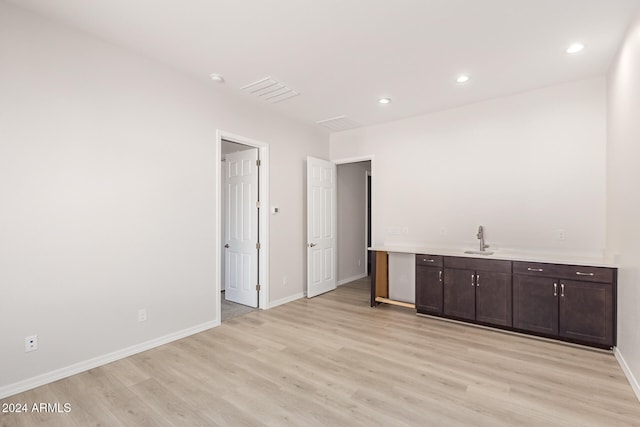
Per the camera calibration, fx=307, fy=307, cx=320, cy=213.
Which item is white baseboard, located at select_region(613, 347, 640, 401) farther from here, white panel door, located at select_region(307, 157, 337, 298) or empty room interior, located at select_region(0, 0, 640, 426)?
white panel door, located at select_region(307, 157, 337, 298)

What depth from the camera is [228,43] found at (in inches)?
109

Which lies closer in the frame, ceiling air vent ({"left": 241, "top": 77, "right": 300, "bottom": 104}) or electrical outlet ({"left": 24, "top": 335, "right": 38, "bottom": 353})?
electrical outlet ({"left": 24, "top": 335, "right": 38, "bottom": 353})

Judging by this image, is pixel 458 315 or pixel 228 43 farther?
pixel 458 315

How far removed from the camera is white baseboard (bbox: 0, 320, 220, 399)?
2303 mm

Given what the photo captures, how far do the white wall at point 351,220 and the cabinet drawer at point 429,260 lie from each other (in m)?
2.12

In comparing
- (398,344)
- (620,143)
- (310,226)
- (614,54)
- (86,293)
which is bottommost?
(398,344)

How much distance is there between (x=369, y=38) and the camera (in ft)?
8.75

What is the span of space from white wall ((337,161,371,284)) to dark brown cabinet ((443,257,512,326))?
2.47m

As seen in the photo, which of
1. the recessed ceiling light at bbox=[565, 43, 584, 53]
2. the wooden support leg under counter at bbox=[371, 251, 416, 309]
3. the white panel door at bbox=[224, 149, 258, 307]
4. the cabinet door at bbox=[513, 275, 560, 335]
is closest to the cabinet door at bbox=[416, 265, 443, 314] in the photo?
the wooden support leg under counter at bbox=[371, 251, 416, 309]

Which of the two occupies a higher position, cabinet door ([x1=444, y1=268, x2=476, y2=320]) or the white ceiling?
the white ceiling

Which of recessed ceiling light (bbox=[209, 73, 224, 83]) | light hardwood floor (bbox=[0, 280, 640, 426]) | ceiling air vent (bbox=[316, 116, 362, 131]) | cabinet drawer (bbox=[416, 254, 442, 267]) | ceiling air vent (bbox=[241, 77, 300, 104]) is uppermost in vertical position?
recessed ceiling light (bbox=[209, 73, 224, 83])

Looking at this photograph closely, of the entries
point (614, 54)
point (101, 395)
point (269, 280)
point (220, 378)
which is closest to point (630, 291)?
point (614, 54)

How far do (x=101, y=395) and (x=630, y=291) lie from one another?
4.18 meters

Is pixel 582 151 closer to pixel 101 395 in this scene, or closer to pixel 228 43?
pixel 228 43
